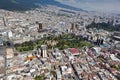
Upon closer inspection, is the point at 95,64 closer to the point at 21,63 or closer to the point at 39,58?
the point at 39,58

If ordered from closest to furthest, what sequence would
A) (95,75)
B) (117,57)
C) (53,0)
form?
(95,75), (117,57), (53,0)

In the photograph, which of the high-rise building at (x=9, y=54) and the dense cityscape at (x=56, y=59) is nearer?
the dense cityscape at (x=56, y=59)

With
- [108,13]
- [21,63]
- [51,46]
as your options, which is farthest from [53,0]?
[21,63]

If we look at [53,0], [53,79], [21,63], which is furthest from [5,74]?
[53,0]

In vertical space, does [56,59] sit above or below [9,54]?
below

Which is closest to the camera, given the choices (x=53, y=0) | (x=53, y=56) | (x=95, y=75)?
(x=95, y=75)

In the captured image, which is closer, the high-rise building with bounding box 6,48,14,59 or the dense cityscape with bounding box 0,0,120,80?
the dense cityscape with bounding box 0,0,120,80

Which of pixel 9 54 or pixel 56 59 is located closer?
pixel 9 54

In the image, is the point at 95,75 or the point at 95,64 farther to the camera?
the point at 95,64

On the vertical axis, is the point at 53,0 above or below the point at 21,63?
above
